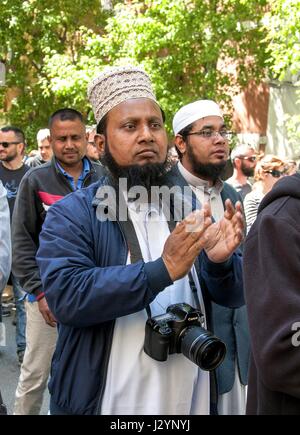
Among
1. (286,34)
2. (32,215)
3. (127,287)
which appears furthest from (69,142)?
(286,34)

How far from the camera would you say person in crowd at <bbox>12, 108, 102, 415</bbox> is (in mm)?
4141

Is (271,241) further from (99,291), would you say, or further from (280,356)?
(99,291)

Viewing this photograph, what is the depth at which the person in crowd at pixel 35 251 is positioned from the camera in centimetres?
414

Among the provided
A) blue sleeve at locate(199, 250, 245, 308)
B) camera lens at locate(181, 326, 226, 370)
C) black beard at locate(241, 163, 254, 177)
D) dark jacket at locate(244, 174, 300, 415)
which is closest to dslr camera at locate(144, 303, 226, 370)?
camera lens at locate(181, 326, 226, 370)

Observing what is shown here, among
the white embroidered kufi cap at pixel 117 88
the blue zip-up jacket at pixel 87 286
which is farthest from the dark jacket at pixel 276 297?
the white embroidered kufi cap at pixel 117 88

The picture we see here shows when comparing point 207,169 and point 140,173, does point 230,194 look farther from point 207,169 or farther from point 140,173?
point 140,173

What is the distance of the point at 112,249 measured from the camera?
246cm

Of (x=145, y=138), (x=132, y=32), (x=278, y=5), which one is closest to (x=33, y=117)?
(x=132, y=32)

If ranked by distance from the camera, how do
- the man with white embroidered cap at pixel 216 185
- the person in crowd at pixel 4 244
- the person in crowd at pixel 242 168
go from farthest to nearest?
the person in crowd at pixel 242 168, the person in crowd at pixel 4 244, the man with white embroidered cap at pixel 216 185

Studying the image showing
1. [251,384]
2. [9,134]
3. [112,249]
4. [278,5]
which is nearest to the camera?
[251,384]

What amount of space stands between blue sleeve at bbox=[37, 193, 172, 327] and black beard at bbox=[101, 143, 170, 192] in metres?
0.24

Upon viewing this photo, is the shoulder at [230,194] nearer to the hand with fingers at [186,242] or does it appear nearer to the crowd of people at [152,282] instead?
the crowd of people at [152,282]

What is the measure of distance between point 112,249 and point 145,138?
508mm

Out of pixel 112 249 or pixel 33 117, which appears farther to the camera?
pixel 33 117
